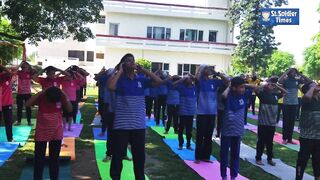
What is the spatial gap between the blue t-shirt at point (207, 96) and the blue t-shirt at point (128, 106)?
283 centimetres

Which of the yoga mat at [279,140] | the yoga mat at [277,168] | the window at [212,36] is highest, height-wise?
the window at [212,36]

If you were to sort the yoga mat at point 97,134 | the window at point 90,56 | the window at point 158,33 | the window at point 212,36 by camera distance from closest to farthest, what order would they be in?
the yoga mat at point 97,134 → the window at point 158,33 → the window at point 212,36 → the window at point 90,56

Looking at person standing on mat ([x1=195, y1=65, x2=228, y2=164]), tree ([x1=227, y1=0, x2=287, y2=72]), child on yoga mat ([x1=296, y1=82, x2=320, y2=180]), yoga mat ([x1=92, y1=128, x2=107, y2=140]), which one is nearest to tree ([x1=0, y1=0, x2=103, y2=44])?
yoga mat ([x1=92, y1=128, x2=107, y2=140])

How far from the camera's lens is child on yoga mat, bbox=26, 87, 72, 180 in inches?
253

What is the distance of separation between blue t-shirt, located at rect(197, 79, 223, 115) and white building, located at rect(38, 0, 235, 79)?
29326 mm

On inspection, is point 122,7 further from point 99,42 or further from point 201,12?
point 201,12

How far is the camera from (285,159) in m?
10.3

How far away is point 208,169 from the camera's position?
880cm

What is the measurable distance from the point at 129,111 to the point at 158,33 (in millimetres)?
34333

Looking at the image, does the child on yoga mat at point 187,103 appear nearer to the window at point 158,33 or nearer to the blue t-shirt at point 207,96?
the blue t-shirt at point 207,96

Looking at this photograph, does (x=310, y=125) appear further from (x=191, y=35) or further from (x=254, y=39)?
(x=191, y=35)

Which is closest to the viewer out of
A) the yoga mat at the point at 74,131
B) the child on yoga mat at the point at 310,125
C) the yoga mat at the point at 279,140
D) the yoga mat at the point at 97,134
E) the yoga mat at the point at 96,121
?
the child on yoga mat at the point at 310,125

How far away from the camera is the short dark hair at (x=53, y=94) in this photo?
6430mm

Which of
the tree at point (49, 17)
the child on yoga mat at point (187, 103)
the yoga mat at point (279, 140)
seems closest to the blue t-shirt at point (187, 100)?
the child on yoga mat at point (187, 103)
